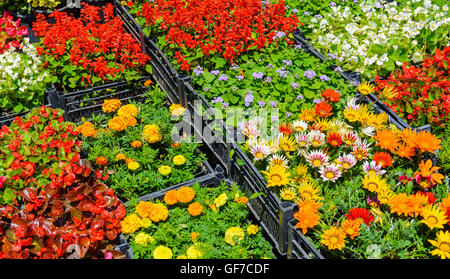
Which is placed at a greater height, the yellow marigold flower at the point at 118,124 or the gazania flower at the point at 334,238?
the yellow marigold flower at the point at 118,124

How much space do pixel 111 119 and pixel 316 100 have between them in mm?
2068

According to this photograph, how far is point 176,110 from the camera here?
177 inches

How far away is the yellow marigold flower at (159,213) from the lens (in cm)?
359

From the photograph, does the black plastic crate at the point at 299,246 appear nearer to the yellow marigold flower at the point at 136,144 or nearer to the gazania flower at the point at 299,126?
the gazania flower at the point at 299,126

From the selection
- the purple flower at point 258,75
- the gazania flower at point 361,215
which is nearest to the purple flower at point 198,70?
the purple flower at point 258,75

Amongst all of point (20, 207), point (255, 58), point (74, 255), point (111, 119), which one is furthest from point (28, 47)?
point (74, 255)

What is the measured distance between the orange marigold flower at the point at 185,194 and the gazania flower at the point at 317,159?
40.5 inches

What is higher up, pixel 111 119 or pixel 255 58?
pixel 255 58

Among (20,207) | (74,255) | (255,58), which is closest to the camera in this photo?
(74,255)

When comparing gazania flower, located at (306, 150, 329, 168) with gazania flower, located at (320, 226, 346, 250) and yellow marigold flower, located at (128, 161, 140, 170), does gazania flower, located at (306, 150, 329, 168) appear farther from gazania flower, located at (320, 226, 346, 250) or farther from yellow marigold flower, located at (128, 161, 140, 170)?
yellow marigold flower, located at (128, 161, 140, 170)

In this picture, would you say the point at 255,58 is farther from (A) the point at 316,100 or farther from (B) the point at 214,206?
(B) the point at 214,206

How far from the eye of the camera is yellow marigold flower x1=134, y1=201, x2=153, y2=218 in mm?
3592

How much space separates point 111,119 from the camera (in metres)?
4.48

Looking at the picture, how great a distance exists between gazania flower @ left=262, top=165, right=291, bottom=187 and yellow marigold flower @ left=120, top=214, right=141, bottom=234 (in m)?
1.10
